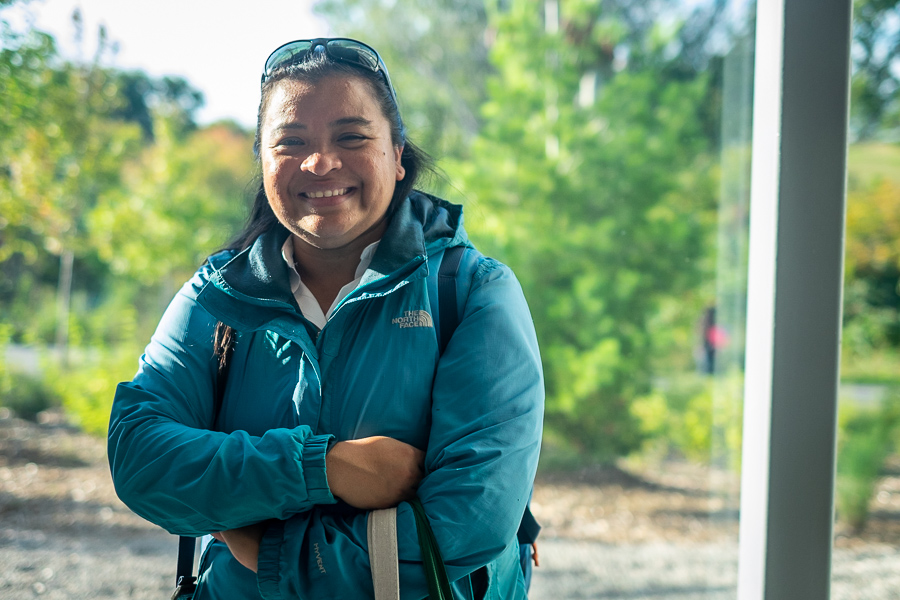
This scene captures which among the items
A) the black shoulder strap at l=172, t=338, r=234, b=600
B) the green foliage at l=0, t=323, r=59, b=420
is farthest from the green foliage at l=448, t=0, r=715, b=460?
the black shoulder strap at l=172, t=338, r=234, b=600

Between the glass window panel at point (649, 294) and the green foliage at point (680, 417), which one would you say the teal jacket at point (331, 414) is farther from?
the green foliage at point (680, 417)

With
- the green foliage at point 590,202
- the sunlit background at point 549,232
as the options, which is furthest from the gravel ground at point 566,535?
the green foliage at point 590,202

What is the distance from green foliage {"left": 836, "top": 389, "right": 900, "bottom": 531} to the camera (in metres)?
4.11

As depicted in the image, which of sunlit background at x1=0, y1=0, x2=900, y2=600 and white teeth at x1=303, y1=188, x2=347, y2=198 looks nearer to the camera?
white teeth at x1=303, y1=188, x2=347, y2=198

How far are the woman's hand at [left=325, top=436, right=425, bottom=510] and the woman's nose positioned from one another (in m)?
0.52

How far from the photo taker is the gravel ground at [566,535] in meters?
2.33

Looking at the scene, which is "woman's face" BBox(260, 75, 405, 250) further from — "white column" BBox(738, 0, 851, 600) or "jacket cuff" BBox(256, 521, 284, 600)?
"white column" BBox(738, 0, 851, 600)

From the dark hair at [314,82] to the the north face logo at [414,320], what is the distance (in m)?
0.28

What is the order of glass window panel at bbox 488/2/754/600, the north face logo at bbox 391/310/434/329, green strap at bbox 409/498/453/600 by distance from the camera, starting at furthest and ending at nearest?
1. glass window panel at bbox 488/2/754/600
2. the north face logo at bbox 391/310/434/329
3. green strap at bbox 409/498/453/600

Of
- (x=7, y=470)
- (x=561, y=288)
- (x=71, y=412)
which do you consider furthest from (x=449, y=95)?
(x=7, y=470)

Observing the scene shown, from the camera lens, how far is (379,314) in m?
1.24

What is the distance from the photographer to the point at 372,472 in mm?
1121

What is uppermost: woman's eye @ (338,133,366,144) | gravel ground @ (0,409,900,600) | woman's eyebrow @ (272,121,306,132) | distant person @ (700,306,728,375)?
woman's eyebrow @ (272,121,306,132)

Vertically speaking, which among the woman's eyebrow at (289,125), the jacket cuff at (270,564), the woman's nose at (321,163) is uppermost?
the woman's eyebrow at (289,125)
